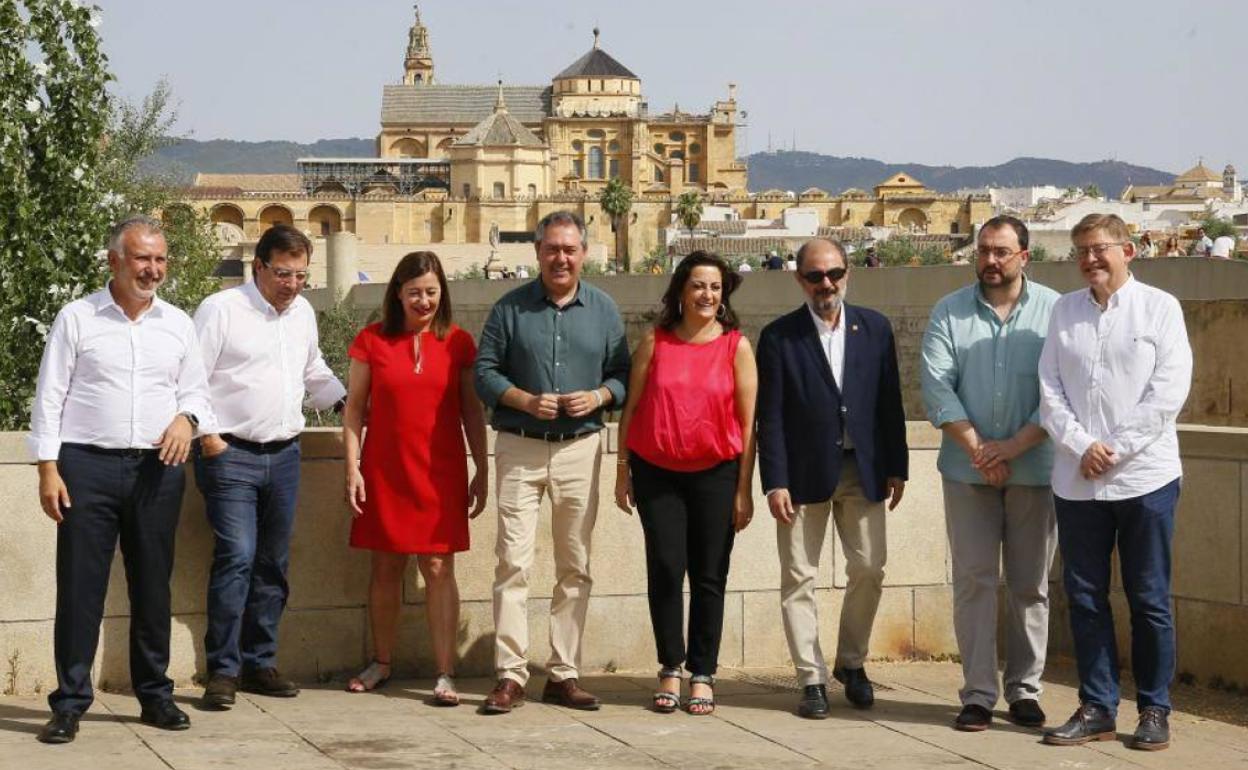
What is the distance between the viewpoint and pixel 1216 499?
26.1 feet

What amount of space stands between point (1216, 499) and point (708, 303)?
7.29 ft

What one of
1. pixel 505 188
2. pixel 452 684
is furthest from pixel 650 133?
pixel 452 684

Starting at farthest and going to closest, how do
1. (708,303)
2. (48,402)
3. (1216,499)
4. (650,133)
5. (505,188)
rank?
(650,133) < (505,188) < (1216,499) < (708,303) < (48,402)

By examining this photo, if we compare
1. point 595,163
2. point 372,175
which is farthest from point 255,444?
point 595,163

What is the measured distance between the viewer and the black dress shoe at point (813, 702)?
24.0 feet

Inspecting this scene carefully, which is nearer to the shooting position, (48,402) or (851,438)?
(48,402)

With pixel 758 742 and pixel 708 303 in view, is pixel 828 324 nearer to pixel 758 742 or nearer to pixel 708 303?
pixel 708 303

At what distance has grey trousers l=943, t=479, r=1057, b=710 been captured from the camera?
726cm

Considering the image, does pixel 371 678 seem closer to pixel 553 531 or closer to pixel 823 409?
pixel 553 531

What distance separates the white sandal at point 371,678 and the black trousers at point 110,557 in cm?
95

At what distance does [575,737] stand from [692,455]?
1.16 meters

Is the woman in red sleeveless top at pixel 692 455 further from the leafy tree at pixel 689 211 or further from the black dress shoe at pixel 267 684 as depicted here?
the leafy tree at pixel 689 211

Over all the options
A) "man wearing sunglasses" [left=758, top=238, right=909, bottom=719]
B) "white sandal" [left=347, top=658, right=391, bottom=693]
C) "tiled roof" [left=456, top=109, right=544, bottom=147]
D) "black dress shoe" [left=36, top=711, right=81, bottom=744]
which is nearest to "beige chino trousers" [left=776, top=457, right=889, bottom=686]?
"man wearing sunglasses" [left=758, top=238, right=909, bottom=719]

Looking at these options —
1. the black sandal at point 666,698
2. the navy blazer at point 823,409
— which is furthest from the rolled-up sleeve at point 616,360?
the black sandal at point 666,698
